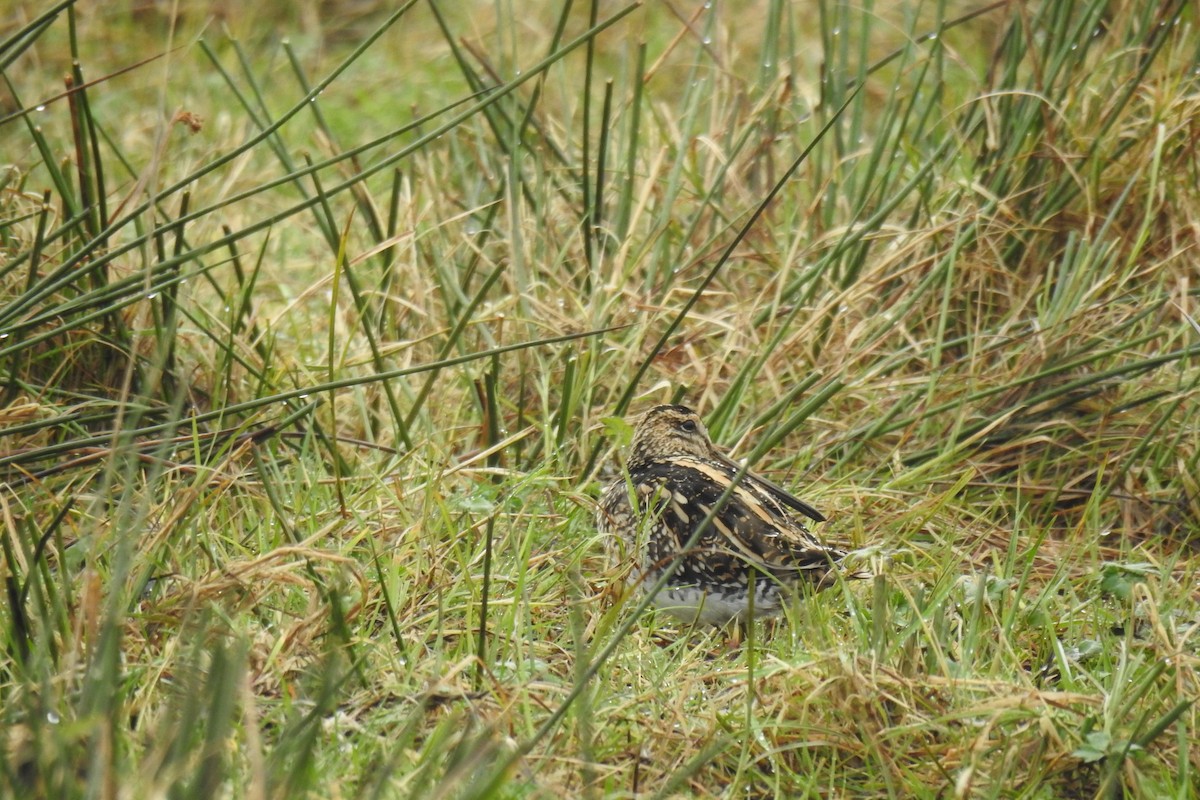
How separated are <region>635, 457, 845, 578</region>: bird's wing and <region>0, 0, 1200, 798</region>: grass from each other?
0.13m

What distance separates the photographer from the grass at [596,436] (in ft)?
8.81

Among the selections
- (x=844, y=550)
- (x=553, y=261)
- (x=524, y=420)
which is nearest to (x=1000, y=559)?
(x=844, y=550)

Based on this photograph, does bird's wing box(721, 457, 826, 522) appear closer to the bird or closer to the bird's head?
the bird

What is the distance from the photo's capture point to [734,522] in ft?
11.1

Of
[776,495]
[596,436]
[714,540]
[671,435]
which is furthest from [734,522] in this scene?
[596,436]

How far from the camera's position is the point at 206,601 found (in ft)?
9.45

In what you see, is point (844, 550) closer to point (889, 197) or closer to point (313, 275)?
point (889, 197)

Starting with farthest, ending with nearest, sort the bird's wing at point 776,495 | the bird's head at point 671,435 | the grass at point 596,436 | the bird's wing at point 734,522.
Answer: the bird's head at point 671,435 → the bird's wing at point 776,495 → the bird's wing at point 734,522 → the grass at point 596,436

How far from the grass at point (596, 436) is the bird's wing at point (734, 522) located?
5.0 inches

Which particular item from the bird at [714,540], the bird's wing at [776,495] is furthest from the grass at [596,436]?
the bird's wing at [776,495]

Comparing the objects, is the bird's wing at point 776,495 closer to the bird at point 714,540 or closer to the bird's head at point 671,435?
the bird at point 714,540

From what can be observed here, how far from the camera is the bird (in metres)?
3.33

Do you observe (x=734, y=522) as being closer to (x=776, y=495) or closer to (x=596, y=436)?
(x=776, y=495)

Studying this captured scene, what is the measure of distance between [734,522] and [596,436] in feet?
2.42
